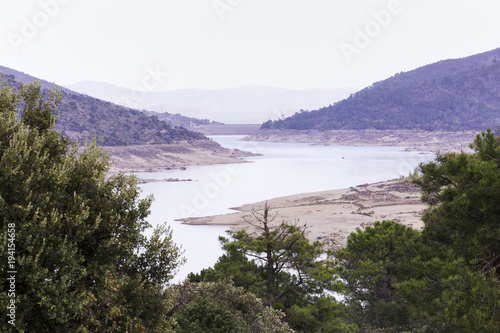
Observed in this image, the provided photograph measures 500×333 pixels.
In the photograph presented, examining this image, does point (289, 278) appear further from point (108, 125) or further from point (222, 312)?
point (108, 125)

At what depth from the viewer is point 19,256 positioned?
Result: 328 inches

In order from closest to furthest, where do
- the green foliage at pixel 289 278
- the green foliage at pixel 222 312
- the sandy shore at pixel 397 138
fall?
1. the green foliage at pixel 222 312
2. the green foliage at pixel 289 278
3. the sandy shore at pixel 397 138

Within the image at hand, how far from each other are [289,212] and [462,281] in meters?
34.2

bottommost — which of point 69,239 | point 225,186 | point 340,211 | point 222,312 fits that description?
point 225,186

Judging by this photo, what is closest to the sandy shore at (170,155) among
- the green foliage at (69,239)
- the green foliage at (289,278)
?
the green foliage at (289,278)

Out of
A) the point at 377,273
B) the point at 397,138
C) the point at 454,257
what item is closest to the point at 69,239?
the point at 454,257

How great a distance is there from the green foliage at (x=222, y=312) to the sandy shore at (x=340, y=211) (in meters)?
18.3

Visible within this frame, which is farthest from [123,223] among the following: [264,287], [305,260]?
[305,260]

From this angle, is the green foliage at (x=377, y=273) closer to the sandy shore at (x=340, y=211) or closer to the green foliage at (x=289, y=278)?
the green foliage at (x=289, y=278)

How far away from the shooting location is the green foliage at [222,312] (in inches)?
475

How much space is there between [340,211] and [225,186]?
3204 cm

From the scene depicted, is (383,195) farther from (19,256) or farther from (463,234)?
(19,256)

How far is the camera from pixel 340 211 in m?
43.8

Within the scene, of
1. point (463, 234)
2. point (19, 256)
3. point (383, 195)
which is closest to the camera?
point (19, 256)
